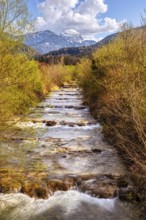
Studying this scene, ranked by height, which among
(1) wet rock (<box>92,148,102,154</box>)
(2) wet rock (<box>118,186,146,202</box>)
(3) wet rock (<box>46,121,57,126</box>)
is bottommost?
(2) wet rock (<box>118,186,146,202</box>)

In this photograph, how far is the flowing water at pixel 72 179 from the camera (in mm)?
8836

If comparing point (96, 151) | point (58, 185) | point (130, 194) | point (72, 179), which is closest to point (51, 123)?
point (96, 151)

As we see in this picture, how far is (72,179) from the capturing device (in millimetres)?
10836

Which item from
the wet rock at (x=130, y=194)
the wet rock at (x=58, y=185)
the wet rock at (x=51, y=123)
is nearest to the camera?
the wet rock at (x=130, y=194)

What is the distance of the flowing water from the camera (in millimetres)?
8836

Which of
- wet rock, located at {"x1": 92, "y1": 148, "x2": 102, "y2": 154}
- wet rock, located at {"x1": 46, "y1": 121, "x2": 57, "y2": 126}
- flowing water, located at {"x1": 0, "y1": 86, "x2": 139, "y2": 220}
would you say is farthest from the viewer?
wet rock, located at {"x1": 46, "y1": 121, "x2": 57, "y2": 126}

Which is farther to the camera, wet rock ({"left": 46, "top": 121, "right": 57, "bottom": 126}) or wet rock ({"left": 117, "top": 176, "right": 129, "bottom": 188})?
wet rock ({"left": 46, "top": 121, "right": 57, "bottom": 126})

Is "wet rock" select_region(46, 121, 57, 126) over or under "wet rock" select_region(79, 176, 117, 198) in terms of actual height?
over

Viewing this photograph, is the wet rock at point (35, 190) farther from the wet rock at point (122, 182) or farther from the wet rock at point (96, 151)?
the wet rock at point (96, 151)

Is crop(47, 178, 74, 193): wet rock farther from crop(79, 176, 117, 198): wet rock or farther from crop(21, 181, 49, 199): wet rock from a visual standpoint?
crop(79, 176, 117, 198): wet rock

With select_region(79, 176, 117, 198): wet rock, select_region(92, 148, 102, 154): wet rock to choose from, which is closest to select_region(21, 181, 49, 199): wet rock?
select_region(79, 176, 117, 198): wet rock

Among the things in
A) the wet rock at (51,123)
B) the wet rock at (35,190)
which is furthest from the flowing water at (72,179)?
the wet rock at (51,123)

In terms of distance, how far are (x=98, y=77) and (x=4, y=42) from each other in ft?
54.4

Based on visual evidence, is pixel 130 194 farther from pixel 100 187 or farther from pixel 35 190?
pixel 35 190
